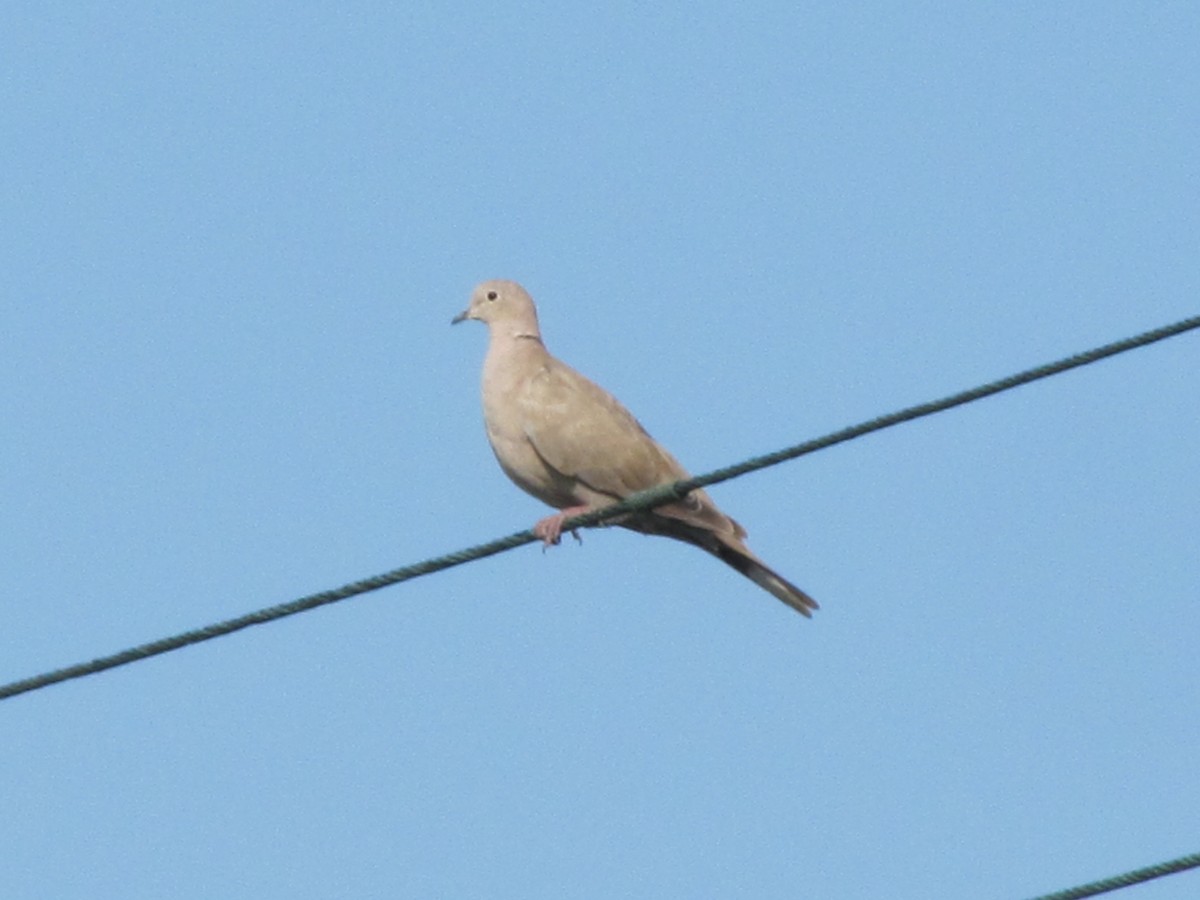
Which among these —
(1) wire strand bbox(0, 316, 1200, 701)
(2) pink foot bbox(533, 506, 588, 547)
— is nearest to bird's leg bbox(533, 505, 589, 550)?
(2) pink foot bbox(533, 506, 588, 547)

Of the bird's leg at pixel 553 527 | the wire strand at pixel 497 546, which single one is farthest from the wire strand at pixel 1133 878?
the bird's leg at pixel 553 527

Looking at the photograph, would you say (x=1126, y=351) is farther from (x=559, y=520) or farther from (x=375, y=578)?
(x=559, y=520)

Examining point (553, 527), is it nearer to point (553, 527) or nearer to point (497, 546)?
point (553, 527)

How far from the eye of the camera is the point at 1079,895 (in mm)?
5824

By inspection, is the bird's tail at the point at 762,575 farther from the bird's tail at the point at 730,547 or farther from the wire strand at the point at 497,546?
the wire strand at the point at 497,546

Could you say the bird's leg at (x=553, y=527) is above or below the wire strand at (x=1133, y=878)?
above

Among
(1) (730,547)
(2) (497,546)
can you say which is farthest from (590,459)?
(2) (497,546)

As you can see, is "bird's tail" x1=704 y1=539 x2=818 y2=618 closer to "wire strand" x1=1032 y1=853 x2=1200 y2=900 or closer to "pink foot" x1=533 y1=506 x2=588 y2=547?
"pink foot" x1=533 y1=506 x2=588 y2=547

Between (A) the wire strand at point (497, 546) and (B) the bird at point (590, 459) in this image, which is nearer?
(A) the wire strand at point (497, 546)

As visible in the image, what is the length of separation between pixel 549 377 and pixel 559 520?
1140 millimetres

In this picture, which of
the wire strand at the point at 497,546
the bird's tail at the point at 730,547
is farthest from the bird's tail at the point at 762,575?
the wire strand at the point at 497,546

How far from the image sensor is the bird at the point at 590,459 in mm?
10383

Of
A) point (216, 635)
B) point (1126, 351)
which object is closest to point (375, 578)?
point (216, 635)

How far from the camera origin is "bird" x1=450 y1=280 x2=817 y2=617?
34.1 ft
